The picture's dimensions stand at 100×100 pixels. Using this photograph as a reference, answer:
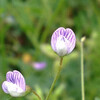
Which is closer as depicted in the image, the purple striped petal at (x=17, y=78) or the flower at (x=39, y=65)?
the purple striped petal at (x=17, y=78)

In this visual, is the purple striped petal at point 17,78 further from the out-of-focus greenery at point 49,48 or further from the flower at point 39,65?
the flower at point 39,65

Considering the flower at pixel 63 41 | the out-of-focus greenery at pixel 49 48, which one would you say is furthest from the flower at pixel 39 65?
the flower at pixel 63 41

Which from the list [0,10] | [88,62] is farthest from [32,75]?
[0,10]

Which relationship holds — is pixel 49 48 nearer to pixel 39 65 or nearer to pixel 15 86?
pixel 39 65

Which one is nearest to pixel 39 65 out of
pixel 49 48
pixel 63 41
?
pixel 49 48

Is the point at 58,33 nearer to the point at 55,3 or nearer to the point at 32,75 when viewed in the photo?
the point at 32,75

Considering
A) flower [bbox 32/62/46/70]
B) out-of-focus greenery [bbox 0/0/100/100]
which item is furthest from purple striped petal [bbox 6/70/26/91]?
flower [bbox 32/62/46/70]

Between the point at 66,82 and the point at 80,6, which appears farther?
the point at 80,6
